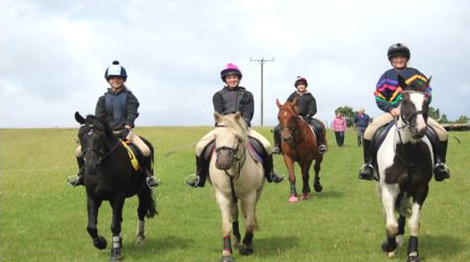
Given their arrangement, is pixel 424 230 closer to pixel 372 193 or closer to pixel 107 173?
pixel 372 193

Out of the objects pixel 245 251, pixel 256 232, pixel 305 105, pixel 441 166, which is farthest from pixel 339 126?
pixel 245 251

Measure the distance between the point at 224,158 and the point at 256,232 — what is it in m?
3.93

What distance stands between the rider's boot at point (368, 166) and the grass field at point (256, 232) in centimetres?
134

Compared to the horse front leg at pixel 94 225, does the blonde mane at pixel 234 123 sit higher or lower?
higher

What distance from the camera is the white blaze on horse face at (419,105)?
8.07 metres

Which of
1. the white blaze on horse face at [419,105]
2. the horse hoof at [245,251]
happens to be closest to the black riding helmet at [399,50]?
the white blaze on horse face at [419,105]

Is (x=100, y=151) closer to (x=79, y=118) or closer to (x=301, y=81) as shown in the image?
(x=79, y=118)

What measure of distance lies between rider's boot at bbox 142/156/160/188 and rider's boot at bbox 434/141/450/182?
5.21 m

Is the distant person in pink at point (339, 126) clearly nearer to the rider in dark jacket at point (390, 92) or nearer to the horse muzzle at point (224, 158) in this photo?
the rider in dark jacket at point (390, 92)

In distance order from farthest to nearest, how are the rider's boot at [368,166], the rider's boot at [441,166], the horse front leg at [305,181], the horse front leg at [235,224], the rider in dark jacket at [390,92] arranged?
the horse front leg at [305,181]
the horse front leg at [235,224]
the rider in dark jacket at [390,92]
the rider's boot at [368,166]
the rider's boot at [441,166]

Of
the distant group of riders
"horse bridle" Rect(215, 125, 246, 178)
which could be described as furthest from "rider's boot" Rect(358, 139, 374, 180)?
"horse bridle" Rect(215, 125, 246, 178)

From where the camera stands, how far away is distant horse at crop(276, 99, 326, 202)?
51.2 feet

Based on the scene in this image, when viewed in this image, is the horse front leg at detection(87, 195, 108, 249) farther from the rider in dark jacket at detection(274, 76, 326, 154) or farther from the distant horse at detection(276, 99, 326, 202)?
the rider in dark jacket at detection(274, 76, 326, 154)

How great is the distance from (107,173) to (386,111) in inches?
207
